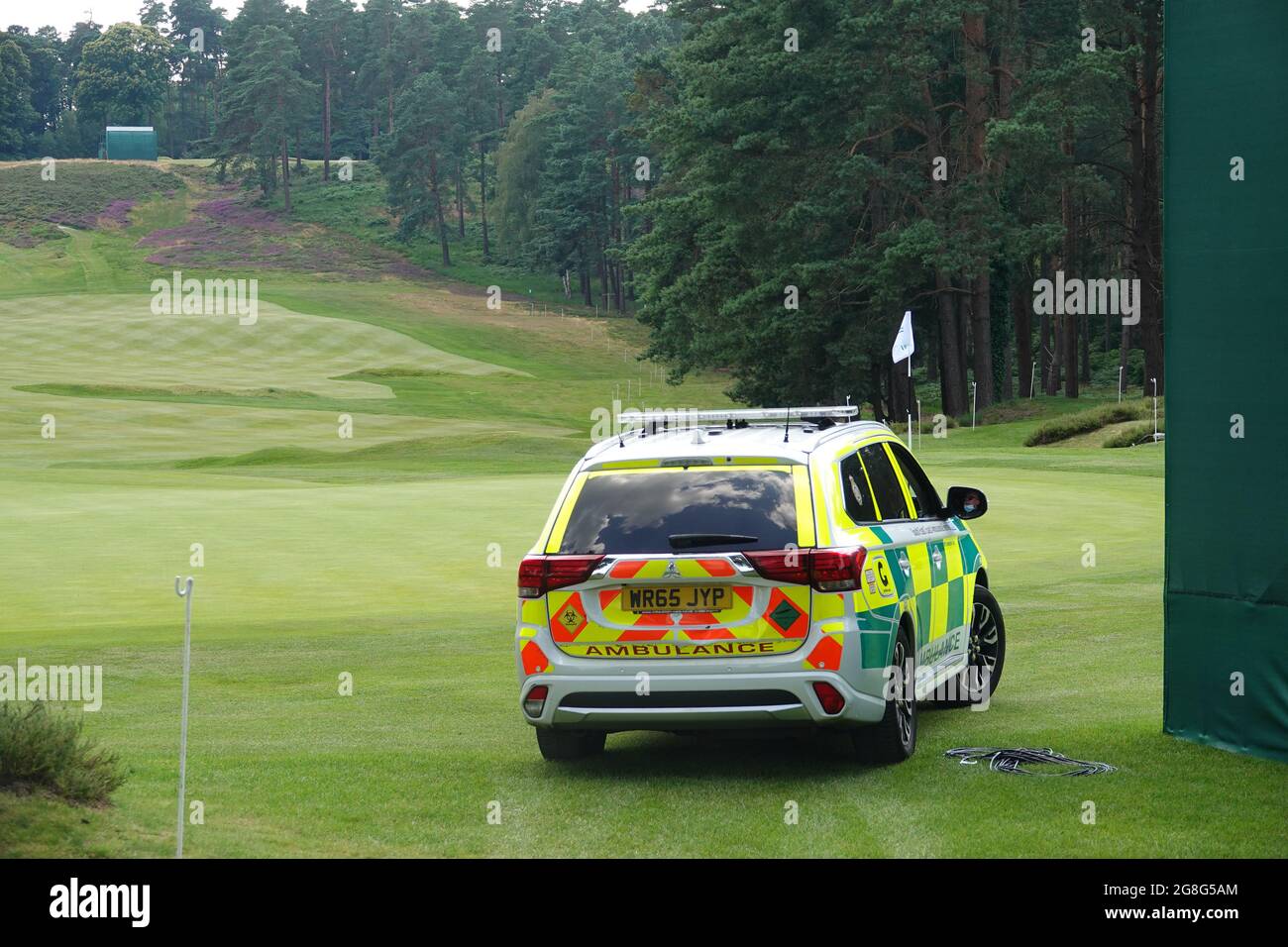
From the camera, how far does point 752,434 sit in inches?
380

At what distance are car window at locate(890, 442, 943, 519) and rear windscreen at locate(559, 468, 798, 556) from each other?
2.22 metres

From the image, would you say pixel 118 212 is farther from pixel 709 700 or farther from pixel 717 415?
pixel 709 700

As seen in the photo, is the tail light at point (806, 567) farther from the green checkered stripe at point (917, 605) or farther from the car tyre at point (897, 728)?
the car tyre at point (897, 728)

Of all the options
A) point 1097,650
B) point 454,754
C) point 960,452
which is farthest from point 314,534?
point 960,452

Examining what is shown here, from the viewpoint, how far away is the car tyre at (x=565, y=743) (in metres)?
9.36

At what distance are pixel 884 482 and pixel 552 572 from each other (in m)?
2.50

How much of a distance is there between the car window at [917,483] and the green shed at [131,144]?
146 metres

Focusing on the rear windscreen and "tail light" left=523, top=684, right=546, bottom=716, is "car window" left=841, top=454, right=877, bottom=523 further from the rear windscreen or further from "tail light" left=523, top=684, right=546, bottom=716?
"tail light" left=523, top=684, right=546, bottom=716

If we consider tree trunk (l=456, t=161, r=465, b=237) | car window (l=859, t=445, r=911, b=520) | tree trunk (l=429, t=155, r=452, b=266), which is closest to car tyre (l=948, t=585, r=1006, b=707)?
car window (l=859, t=445, r=911, b=520)

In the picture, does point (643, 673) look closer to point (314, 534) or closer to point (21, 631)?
point (21, 631)

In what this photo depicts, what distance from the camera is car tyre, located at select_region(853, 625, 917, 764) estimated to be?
9.04 meters

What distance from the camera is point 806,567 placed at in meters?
8.54

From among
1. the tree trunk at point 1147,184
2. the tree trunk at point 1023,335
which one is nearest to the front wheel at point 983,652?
the tree trunk at point 1147,184

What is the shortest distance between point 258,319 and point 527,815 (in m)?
86.6
